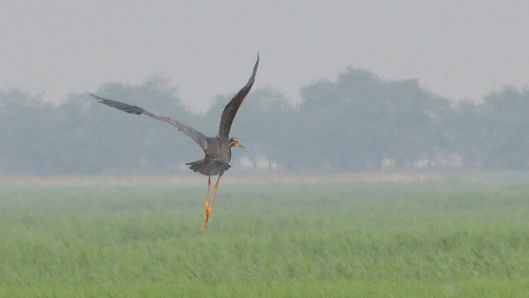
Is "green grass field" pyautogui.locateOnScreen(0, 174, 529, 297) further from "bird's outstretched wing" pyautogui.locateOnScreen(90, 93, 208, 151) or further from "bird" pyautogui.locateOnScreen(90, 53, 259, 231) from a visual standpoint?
"bird's outstretched wing" pyautogui.locateOnScreen(90, 93, 208, 151)

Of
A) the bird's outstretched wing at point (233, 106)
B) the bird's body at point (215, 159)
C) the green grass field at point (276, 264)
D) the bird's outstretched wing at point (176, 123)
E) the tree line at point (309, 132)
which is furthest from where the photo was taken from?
the tree line at point (309, 132)

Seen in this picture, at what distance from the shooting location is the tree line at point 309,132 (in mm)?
→ 88188

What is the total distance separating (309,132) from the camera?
3625 inches

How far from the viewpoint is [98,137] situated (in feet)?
294

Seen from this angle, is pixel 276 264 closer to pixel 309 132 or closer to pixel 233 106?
pixel 233 106

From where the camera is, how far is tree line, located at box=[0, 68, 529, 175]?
3472 inches

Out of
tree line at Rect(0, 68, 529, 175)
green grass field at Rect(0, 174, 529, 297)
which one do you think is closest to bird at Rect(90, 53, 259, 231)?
green grass field at Rect(0, 174, 529, 297)

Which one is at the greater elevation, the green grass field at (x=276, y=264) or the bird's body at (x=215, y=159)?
the bird's body at (x=215, y=159)

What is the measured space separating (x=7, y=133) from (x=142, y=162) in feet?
52.5

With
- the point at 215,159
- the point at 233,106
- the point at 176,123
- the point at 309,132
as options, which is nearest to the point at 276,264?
the point at 215,159

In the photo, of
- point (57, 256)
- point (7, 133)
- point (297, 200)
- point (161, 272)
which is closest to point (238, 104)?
point (161, 272)

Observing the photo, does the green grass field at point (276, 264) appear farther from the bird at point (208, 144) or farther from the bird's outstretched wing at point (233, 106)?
the bird's outstretched wing at point (233, 106)

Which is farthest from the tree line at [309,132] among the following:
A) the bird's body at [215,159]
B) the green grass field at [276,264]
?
the bird's body at [215,159]

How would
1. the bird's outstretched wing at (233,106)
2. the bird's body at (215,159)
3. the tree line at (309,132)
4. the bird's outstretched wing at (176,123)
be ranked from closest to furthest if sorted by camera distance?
the bird's outstretched wing at (233,106), the bird's outstretched wing at (176,123), the bird's body at (215,159), the tree line at (309,132)
